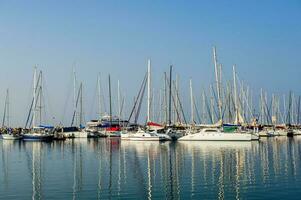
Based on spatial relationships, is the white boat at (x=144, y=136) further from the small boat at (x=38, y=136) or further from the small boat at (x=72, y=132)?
Answer: the small boat at (x=72, y=132)

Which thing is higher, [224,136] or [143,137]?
[224,136]

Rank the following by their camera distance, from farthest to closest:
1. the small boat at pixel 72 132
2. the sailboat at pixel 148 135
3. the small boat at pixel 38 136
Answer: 1. the small boat at pixel 72 132
2. the small boat at pixel 38 136
3. the sailboat at pixel 148 135

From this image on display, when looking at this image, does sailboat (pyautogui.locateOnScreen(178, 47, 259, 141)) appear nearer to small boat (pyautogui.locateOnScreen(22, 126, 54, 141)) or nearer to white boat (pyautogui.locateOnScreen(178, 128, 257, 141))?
white boat (pyautogui.locateOnScreen(178, 128, 257, 141))

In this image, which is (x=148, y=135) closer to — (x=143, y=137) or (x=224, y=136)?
(x=143, y=137)

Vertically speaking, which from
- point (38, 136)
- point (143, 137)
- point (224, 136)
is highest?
point (38, 136)

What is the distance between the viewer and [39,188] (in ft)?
78.4

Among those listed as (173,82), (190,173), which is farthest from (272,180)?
(173,82)

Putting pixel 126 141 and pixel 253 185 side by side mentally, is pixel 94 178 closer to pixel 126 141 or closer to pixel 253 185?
pixel 253 185

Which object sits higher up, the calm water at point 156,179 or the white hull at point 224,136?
the white hull at point 224,136

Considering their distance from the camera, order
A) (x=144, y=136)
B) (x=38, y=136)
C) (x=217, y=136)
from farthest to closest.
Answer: (x=38, y=136)
(x=144, y=136)
(x=217, y=136)

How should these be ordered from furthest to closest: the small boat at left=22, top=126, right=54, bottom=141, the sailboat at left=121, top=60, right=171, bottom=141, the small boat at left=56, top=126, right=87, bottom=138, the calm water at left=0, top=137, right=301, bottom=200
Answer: the small boat at left=56, top=126, right=87, bottom=138 → the small boat at left=22, top=126, right=54, bottom=141 → the sailboat at left=121, top=60, right=171, bottom=141 → the calm water at left=0, top=137, right=301, bottom=200

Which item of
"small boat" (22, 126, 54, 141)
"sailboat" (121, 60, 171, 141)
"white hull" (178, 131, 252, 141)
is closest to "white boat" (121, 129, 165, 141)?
"sailboat" (121, 60, 171, 141)

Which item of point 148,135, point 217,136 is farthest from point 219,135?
point 148,135

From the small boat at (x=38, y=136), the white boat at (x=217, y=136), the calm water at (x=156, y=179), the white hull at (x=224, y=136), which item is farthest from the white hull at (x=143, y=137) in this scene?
the calm water at (x=156, y=179)
